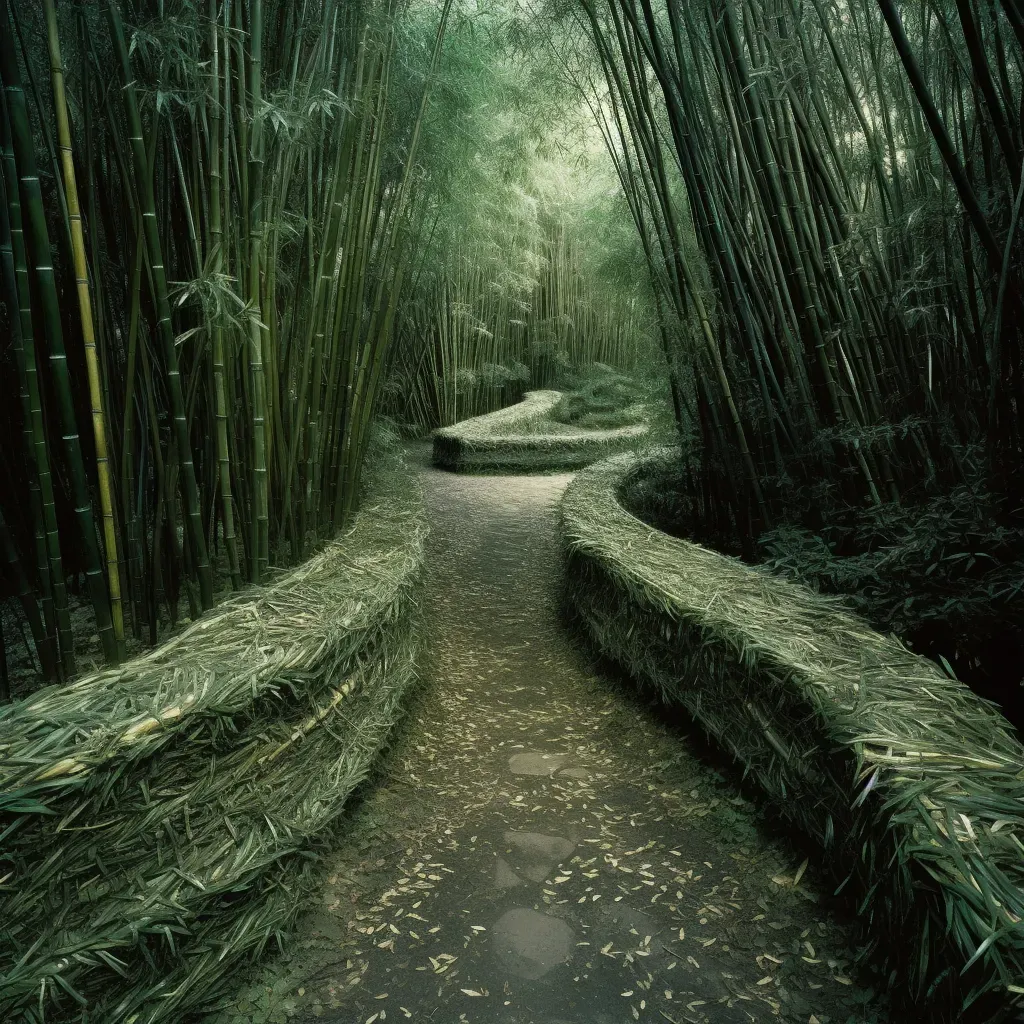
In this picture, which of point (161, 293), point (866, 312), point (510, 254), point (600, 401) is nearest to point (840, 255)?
point (866, 312)

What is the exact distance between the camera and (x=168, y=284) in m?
1.91

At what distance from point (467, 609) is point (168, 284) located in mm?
1928

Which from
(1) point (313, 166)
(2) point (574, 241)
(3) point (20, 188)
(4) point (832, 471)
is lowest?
(4) point (832, 471)

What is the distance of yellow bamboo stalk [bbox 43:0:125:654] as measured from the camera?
1.36m

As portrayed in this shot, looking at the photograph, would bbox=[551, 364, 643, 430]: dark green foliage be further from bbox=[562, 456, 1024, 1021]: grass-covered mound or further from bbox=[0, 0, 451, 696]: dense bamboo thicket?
bbox=[562, 456, 1024, 1021]: grass-covered mound

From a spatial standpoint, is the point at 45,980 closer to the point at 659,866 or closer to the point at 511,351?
the point at 659,866

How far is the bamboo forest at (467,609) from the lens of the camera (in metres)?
1.19

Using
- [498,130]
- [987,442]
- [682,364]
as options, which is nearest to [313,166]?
[682,364]

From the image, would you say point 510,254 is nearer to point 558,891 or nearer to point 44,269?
point 44,269

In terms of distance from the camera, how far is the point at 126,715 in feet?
4.00

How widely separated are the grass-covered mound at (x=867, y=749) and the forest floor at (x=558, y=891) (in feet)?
0.42

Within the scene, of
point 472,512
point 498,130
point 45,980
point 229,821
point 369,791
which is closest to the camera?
point 45,980

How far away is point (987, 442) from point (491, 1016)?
1.58 m

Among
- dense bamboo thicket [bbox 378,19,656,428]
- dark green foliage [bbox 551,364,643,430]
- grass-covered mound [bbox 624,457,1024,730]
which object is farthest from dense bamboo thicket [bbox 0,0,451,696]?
dark green foliage [bbox 551,364,643,430]
